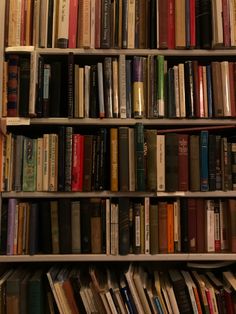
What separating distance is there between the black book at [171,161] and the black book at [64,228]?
0.40 meters

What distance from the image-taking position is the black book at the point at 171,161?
1163mm

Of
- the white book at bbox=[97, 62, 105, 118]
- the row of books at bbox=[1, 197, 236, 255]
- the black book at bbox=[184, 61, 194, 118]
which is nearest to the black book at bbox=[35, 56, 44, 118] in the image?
the white book at bbox=[97, 62, 105, 118]

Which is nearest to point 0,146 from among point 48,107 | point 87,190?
point 48,107

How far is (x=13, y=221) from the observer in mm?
1142

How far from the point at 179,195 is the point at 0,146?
71cm

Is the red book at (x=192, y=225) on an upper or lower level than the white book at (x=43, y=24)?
lower

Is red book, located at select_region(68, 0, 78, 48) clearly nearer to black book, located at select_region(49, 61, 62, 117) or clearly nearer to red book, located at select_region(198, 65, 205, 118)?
black book, located at select_region(49, 61, 62, 117)

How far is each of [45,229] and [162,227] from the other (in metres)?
0.45

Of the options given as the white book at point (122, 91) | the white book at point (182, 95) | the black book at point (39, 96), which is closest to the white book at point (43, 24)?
the black book at point (39, 96)

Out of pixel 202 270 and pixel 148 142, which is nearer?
pixel 148 142

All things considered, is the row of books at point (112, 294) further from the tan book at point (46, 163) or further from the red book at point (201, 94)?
the red book at point (201, 94)

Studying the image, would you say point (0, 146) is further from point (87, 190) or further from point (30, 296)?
point (30, 296)

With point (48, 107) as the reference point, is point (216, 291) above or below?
below

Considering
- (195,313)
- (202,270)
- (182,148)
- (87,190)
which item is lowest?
(195,313)
